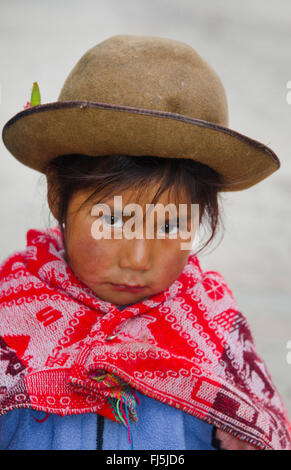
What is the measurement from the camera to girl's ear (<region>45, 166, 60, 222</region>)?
94 centimetres

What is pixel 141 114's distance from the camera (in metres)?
0.74

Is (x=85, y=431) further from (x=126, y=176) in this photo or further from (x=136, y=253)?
(x=126, y=176)

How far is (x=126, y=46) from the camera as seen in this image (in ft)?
2.76

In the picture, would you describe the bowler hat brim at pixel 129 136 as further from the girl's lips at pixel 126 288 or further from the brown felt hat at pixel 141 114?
the girl's lips at pixel 126 288

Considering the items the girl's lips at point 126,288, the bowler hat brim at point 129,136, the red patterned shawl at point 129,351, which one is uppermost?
the bowler hat brim at point 129,136

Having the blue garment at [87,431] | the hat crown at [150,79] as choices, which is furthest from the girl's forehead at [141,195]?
the blue garment at [87,431]

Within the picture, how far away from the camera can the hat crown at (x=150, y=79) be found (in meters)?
0.80

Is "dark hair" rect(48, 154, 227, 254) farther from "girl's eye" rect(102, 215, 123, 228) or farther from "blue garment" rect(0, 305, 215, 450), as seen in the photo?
"blue garment" rect(0, 305, 215, 450)

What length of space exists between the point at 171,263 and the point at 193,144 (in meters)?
0.21

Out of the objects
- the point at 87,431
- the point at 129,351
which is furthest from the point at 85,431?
the point at 129,351

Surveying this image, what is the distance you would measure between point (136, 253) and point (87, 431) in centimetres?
30

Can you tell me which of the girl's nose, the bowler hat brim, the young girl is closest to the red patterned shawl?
the young girl

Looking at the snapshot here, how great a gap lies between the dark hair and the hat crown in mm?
93
